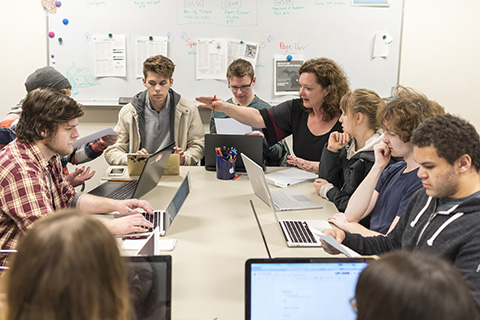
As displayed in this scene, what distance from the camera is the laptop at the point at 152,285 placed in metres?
0.94

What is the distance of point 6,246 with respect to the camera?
5.28 feet

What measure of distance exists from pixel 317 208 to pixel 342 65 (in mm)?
2029

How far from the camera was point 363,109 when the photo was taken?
2174mm

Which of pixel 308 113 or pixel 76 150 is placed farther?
pixel 308 113

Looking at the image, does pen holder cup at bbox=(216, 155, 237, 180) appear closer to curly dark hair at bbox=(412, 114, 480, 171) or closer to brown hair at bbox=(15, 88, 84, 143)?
brown hair at bbox=(15, 88, 84, 143)

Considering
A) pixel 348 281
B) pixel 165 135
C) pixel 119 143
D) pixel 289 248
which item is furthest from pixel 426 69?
pixel 348 281

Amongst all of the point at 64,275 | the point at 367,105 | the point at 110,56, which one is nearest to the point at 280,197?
the point at 367,105

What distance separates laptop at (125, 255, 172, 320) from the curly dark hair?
836 millimetres

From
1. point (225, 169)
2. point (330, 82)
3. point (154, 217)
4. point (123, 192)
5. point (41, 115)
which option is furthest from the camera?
point (330, 82)

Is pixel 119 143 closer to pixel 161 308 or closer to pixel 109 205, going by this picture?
pixel 109 205

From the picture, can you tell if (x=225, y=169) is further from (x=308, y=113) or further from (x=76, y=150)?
(x=76, y=150)

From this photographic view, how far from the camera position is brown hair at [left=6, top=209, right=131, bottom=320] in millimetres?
621

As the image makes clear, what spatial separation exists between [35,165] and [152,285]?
93cm

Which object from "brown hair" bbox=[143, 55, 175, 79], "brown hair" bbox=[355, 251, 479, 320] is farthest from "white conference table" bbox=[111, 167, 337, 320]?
"brown hair" bbox=[143, 55, 175, 79]
